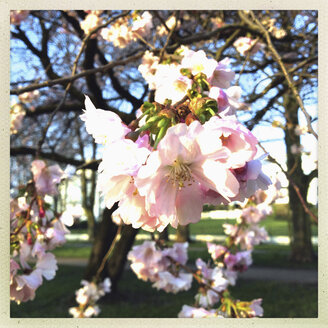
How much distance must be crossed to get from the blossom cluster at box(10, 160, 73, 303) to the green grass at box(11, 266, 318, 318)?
2322 millimetres

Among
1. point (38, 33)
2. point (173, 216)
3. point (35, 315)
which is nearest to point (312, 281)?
point (35, 315)

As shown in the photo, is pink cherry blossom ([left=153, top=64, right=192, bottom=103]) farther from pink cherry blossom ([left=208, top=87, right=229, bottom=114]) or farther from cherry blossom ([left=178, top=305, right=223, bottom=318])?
cherry blossom ([left=178, top=305, right=223, bottom=318])

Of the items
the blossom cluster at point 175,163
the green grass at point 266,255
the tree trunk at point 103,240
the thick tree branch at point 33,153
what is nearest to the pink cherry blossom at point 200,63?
the blossom cluster at point 175,163

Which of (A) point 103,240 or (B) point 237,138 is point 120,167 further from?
(A) point 103,240

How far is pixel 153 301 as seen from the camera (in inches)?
149

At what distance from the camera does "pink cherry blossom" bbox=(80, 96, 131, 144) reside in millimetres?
433

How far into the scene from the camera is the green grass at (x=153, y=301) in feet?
10.9

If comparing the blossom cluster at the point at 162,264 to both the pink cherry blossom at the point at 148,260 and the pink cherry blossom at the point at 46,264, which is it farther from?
the pink cherry blossom at the point at 46,264

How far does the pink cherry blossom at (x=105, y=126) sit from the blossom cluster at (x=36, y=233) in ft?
1.92

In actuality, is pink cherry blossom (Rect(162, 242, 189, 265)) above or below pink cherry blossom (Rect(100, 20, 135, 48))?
below

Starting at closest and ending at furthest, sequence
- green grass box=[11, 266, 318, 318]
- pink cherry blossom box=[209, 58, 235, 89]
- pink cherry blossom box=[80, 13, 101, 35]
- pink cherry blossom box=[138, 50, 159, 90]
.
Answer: pink cherry blossom box=[209, 58, 235, 89] → pink cherry blossom box=[138, 50, 159, 90] → pink cherry blossom box=[80, 13, 101, 35] → green grass box=[11, 266, 318, 318]

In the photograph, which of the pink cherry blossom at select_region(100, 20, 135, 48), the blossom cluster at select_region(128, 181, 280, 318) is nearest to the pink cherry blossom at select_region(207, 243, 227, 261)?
the blossom cluster at select_region(128, 181, 280, 318)

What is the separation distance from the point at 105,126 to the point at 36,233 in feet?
2.51

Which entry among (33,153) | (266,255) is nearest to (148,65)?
(33,153)
